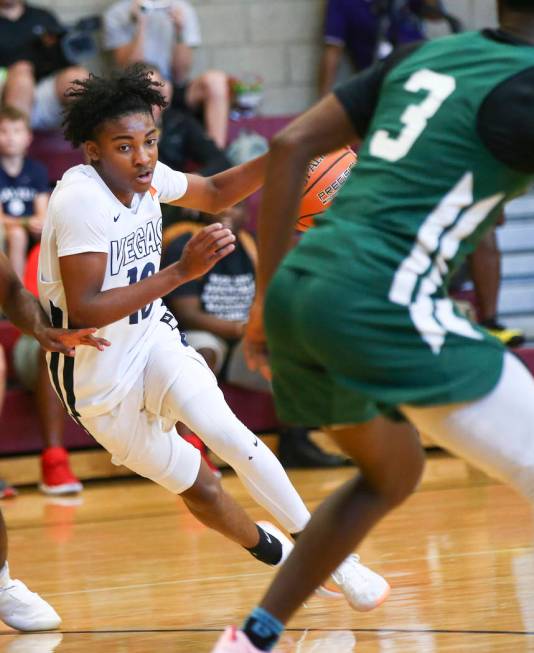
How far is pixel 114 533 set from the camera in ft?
15.6

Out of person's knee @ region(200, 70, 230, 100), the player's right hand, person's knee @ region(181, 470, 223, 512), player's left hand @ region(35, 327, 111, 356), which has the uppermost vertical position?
the player's right hand

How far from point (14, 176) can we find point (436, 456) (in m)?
2.76

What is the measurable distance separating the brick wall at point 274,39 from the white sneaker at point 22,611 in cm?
539

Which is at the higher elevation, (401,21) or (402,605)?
(401,21)

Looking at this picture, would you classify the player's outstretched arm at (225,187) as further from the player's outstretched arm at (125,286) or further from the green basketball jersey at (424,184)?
the green basketball jersey at (424,184)

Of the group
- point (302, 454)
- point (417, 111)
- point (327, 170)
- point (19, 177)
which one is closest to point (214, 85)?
point (19, 177)

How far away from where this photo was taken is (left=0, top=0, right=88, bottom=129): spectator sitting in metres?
7.04

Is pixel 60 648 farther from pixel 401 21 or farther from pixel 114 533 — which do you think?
pixel 401 21

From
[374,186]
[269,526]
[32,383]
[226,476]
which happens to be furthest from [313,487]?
[374,186]

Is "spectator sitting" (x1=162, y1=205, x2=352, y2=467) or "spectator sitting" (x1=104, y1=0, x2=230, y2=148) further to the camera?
"spectator sitting" (x1=104, y1=0, x2=230, y2=148)

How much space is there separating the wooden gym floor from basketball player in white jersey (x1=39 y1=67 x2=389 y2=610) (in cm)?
21

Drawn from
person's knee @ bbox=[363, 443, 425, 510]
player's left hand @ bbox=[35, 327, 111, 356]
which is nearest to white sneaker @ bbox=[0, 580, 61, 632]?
player's left hand @ bbox=[35, 327, 111, 356]

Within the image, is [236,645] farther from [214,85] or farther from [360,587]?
[214,85]

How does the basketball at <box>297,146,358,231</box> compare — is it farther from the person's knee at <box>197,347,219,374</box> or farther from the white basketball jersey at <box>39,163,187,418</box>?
the person's knee at <box>197,347,219,374</box>
